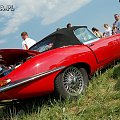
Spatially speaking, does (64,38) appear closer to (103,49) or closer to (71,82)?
(103,49)

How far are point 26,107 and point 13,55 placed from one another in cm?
100

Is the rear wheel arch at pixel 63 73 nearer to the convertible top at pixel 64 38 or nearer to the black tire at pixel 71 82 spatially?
the black tire at pixel 71 82

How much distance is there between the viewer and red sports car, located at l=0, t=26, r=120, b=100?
5.10 m

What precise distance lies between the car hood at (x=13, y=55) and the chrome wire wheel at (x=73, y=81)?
2.32 ft

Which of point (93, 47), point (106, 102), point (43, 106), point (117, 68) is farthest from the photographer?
point (117, 68)

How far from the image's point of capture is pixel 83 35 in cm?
693

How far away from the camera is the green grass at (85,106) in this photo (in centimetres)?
466

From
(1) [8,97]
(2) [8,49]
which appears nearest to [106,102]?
(1) [8,97]

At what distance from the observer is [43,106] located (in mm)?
5508

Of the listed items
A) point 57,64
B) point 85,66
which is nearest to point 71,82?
point 57,64

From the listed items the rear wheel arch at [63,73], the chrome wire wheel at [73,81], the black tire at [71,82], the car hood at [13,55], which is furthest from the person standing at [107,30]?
the car hood at [13,55]

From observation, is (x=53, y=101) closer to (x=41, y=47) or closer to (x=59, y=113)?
(x=59, y=113)

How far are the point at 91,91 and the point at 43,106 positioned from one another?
3.08 ft

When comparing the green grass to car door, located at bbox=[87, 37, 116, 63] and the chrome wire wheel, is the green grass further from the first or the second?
car door, located at bbox=[87, 37, 116, 63]
